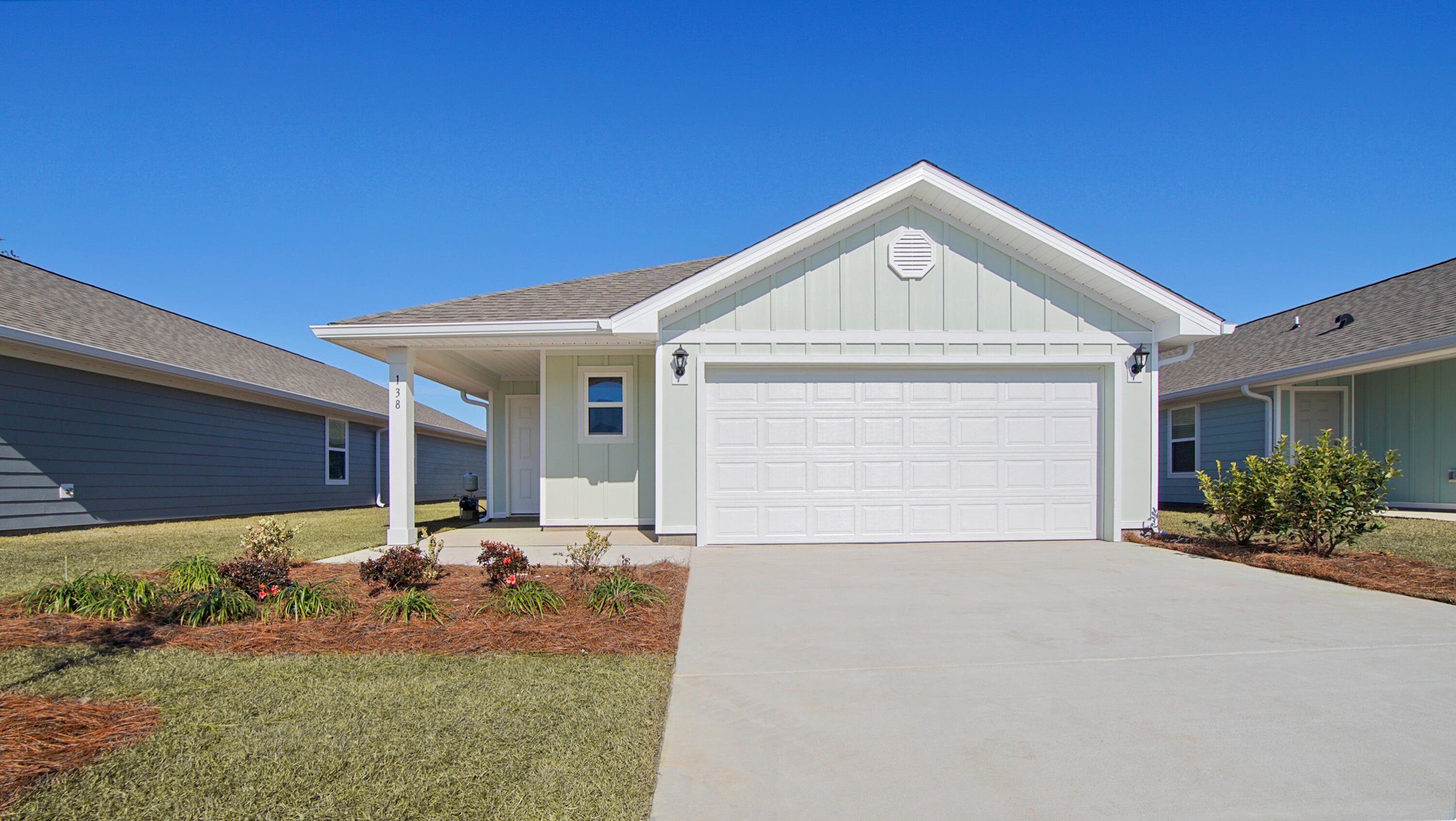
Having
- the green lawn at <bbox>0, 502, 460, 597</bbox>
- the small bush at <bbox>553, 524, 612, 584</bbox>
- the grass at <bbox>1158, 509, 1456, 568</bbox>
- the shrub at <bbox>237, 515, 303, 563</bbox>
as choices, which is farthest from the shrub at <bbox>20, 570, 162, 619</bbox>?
the grass at <bbox>1158, 509, 1456, 568</bbox>

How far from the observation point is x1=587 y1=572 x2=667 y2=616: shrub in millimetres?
4824

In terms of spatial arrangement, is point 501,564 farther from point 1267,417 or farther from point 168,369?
point 1267,417

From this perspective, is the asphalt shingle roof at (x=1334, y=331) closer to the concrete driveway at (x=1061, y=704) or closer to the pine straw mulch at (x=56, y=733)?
the concrete driveway at (x=1061, y=704)

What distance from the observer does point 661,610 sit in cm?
491

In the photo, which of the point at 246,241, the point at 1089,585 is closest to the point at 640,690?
the point at 1089,585

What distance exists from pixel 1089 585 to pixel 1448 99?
37.3 feet

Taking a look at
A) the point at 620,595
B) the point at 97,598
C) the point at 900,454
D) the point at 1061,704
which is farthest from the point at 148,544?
the point at 1061,704

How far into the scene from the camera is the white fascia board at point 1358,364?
9742 mm

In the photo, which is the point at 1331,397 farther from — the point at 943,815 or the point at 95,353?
the point at 95,353

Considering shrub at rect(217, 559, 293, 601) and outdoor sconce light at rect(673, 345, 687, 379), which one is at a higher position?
outdoor sconce light at rect(673, 345, 687, 379)

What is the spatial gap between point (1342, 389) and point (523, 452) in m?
15.4

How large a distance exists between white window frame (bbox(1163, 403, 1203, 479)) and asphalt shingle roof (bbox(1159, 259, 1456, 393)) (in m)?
0.59

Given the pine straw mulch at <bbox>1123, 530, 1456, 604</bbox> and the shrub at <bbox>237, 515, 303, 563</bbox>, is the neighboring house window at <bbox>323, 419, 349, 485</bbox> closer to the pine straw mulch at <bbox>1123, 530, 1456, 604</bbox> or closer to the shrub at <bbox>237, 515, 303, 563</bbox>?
the shrub at <bbox>237, 515, 303, 563</bbox>

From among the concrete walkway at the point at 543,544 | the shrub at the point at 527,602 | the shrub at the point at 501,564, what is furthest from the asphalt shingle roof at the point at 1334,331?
the shrub at the point at 501,564
